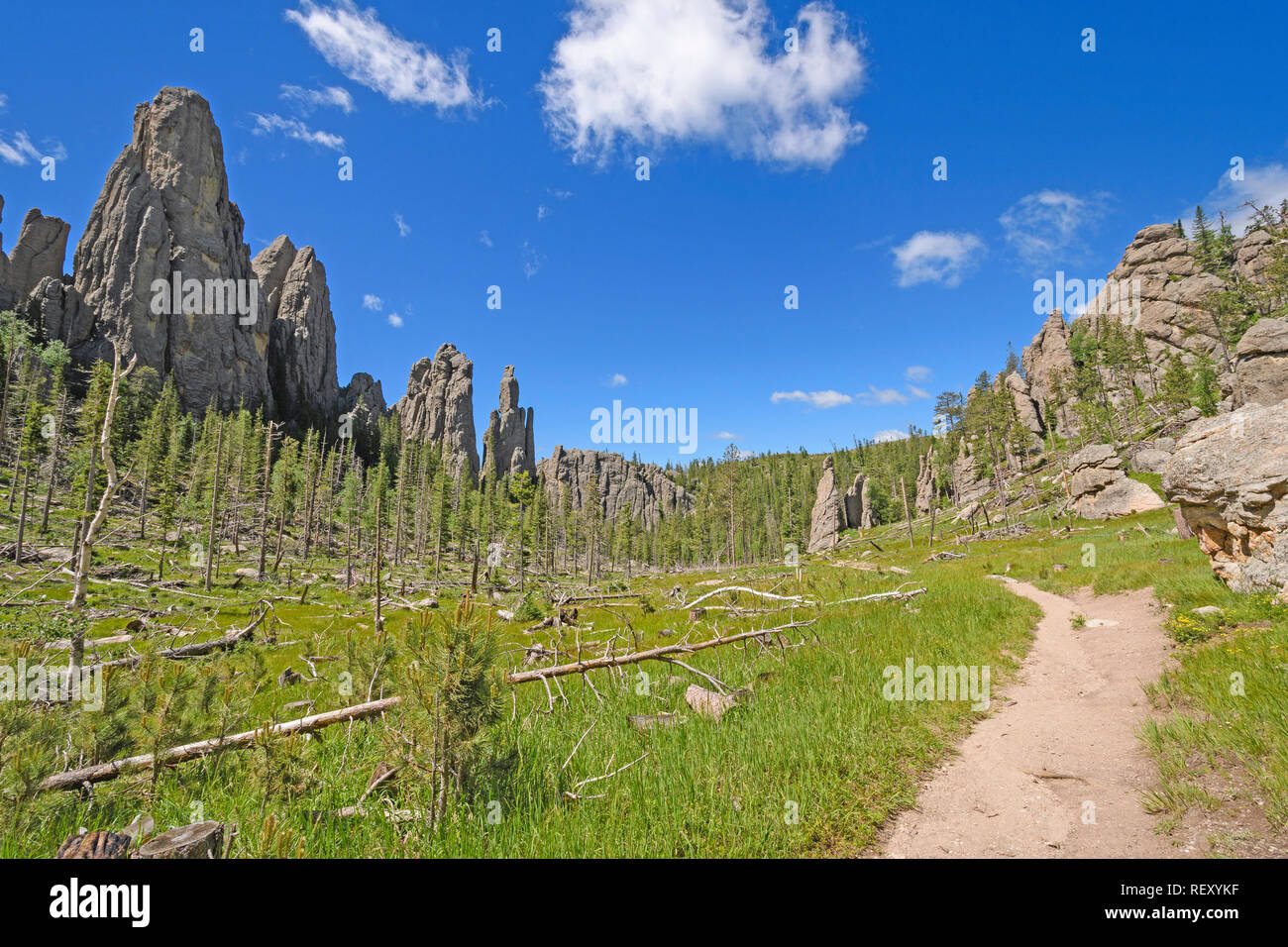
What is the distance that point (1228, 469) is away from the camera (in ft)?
37.7

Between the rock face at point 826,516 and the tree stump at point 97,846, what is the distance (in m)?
106

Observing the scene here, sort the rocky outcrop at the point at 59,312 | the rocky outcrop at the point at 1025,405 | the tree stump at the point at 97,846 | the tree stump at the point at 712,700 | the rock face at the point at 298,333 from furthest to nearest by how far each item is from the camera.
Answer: the rock face at the point at 298,333
the rocky outcrop at the point at 1025,405
the rocky outcrop at the point at 59,312
the tree stump at the point at 712,700
the tree stump at the point at 97,846

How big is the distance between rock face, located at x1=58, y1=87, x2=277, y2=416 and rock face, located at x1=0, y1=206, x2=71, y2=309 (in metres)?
12.5

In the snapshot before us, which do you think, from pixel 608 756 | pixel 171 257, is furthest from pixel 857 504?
pixel 171 257

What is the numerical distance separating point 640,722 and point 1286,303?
100813 mm

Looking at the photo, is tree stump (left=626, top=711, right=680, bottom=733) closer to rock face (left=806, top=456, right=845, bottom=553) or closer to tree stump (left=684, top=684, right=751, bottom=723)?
tree stump (left=684, top=684, right=751, bottom=723)

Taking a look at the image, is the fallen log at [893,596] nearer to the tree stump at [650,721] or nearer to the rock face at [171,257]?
the tree stump at [650,721]

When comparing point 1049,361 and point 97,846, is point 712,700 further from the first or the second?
point 1049,361

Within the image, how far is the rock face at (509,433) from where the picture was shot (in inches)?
6845

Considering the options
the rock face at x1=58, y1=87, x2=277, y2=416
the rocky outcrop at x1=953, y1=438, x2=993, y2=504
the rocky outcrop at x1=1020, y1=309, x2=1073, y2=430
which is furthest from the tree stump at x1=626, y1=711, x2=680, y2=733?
the rock face at x1=58, y1=87, x2=277, y2=416

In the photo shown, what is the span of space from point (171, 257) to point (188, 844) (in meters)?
148

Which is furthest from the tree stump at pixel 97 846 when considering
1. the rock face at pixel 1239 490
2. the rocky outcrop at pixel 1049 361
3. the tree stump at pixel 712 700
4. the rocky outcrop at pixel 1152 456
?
the rocky outcrop at pixel 1049 361

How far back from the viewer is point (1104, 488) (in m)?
49.5
